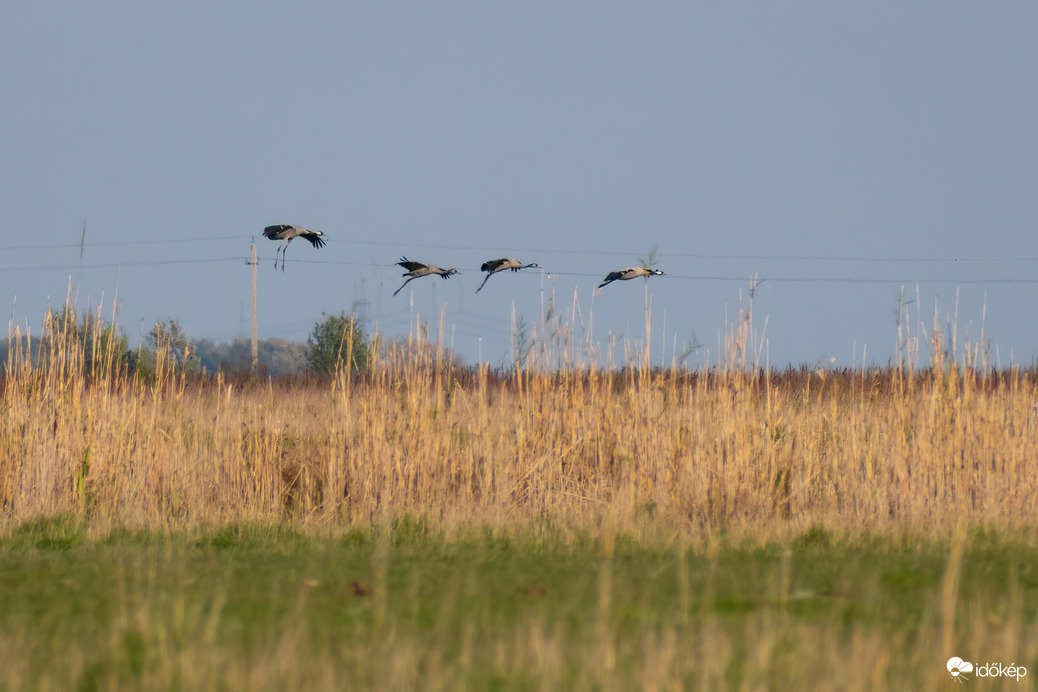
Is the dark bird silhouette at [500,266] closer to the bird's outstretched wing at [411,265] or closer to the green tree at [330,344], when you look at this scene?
the bird's outstretched wing at [411,265]

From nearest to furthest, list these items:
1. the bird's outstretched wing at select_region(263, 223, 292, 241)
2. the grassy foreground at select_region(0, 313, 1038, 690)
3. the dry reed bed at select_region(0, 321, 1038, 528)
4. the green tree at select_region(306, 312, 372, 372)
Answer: the grassy foreground at select_region(0, 313, 1038, 690) < the dry reed bed at select_region(0, 321, 1038, 528) < the bird's outstretched wing at select_region(263, 223, 292, 241) < the green tree at select_region(306, 312, 372, 372)

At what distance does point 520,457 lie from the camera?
7684 millimetres

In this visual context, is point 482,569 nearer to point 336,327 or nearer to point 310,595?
point 310,595

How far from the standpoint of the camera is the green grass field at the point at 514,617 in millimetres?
2971

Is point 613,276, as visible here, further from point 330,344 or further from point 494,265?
point 330,344

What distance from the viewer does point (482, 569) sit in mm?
4941

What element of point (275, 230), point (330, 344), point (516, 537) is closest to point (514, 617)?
point (516, 537)

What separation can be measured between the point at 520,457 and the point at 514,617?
3.93 m

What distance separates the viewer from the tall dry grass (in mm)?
7422

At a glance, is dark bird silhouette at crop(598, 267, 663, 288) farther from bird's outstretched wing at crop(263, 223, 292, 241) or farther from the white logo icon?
the white logo icon

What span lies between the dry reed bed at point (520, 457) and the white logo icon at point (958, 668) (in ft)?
13.2

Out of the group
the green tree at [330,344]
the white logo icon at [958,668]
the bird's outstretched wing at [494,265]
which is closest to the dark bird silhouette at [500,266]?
the bird's outstretched wing at [494,265]

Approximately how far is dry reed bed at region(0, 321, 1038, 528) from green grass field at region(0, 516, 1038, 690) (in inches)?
60.4

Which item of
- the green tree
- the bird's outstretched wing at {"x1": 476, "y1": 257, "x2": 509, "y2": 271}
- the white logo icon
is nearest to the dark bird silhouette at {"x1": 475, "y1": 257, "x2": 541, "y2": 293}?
the bird's outstretched wing at {"x1": 476, "y1": 257, "x2": 509, "y2": 271}
